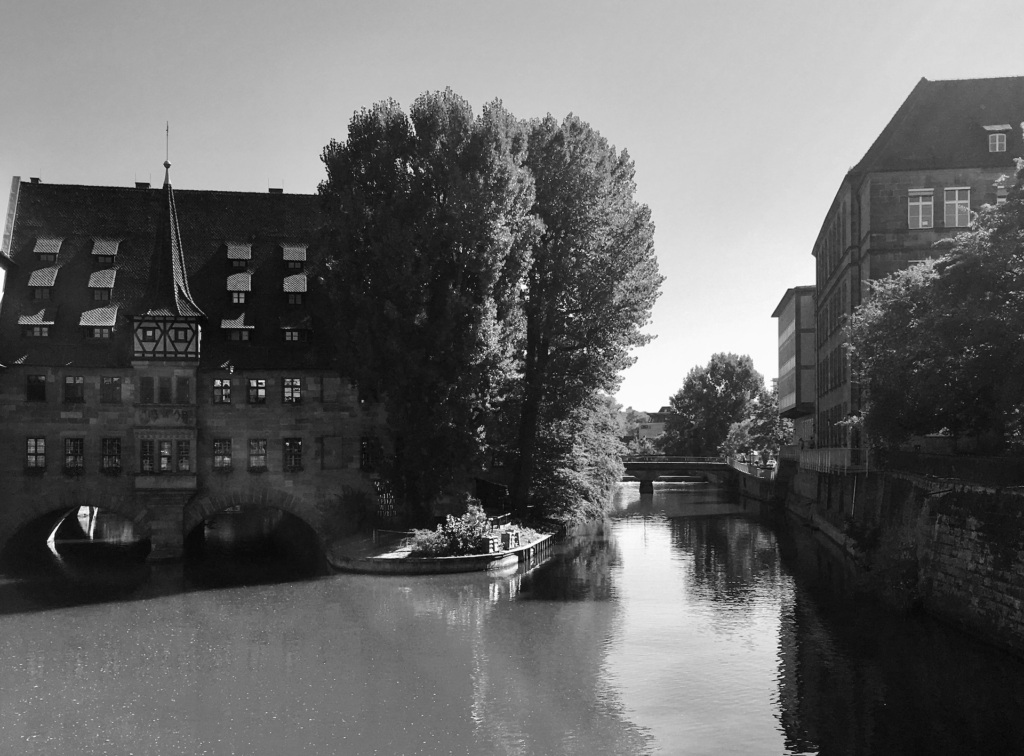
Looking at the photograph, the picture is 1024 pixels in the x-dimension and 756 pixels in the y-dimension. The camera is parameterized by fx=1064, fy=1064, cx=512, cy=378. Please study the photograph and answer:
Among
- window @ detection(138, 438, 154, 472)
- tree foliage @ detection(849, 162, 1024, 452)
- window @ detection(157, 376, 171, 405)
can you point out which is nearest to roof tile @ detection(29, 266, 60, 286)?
window @ detection(157, 376, 171, 405)

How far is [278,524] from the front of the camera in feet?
199

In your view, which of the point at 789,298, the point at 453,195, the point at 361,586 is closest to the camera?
the point at 361,586

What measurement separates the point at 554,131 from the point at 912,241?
752 inches

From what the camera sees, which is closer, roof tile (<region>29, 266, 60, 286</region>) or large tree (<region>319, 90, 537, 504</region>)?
large tree (<region>319, 90, 537, 504</region>)

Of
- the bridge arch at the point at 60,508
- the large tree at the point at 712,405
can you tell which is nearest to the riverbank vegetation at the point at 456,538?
the bridge arch at the point at 60,508

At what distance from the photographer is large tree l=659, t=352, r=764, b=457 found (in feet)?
481

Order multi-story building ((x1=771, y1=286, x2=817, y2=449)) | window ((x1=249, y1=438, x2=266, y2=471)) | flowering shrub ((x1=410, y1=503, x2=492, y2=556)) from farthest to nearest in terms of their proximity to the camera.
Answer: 1. multi-story building ((x1=771, y1=286, x2=817, y2=449))
2. window ((x1=249, y1=438, x2=266, y2=471))
3. flowering shrub ((x1=410, y1=503, x2=492, y2=556))

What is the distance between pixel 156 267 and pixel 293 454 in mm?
9824

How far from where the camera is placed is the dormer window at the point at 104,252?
46.5 metres

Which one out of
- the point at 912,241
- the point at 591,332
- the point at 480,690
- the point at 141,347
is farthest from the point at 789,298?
the point at 480,690

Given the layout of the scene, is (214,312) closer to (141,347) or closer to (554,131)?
(141,347)

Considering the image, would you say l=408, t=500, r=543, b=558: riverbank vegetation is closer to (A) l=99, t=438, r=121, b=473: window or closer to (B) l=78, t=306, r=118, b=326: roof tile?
(A) l=99, t=438, r=121, b=473: window

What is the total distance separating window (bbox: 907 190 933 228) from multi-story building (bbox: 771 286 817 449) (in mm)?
25506

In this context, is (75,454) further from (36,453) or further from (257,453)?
(257,453)
